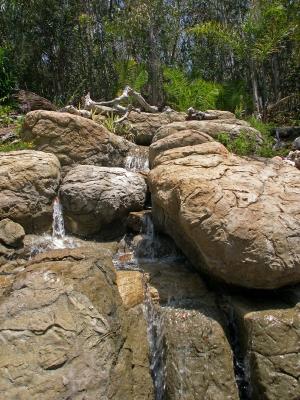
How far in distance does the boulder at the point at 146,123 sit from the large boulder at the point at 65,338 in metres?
6.28

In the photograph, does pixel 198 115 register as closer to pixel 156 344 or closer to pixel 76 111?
pixel 76 111

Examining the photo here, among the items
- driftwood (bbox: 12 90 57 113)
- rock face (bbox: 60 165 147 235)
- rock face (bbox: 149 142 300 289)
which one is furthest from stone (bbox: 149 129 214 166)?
driftwood (bbox: 12 90 57 113)

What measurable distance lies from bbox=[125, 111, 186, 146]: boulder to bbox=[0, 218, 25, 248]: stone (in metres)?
4.73

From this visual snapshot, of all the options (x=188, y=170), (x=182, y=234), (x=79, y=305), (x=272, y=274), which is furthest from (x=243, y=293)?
(x=79, y=305)

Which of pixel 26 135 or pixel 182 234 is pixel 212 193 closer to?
pixel 182 234

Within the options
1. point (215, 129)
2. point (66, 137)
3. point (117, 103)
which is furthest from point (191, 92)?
point (66, 137)

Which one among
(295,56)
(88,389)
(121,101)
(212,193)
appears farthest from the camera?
(295,56)

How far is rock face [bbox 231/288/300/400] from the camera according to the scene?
4254 mm

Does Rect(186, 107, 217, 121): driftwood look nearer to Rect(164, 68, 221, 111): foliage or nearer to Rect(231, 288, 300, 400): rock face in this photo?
Rect(164, 68, 221, 111): foliage

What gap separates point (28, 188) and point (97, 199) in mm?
1066

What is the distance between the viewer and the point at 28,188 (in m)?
6.60

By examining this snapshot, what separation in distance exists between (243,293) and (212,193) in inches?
48.6

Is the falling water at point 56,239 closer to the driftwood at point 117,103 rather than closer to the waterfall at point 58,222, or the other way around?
the waterfall at point 58,222

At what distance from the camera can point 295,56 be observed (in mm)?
14477
